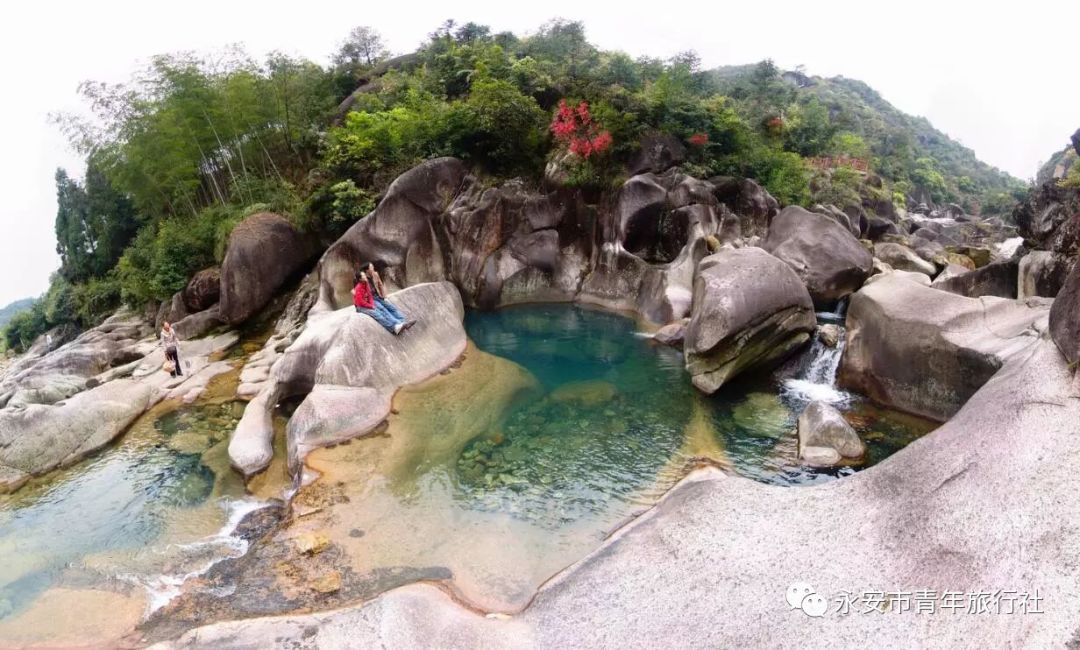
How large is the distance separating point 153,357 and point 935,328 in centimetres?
2005

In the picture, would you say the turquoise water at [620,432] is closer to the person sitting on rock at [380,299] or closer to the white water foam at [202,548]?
the white water foam at [202,548]

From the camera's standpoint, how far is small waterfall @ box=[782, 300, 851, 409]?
38.8ft

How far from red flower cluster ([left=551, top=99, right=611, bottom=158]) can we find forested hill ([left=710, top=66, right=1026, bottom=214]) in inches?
528

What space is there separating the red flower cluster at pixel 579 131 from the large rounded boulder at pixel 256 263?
10.7 metres

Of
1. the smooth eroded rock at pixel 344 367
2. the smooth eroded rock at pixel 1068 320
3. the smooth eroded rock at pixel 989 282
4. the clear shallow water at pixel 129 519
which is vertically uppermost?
the smooth eroded rock at pixel 1068 320

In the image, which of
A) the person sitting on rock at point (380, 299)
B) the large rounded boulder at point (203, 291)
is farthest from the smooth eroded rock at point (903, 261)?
the large rounded boulder at point (203, 291)

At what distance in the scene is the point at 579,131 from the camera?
67.6ft

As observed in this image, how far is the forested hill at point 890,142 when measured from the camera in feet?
115

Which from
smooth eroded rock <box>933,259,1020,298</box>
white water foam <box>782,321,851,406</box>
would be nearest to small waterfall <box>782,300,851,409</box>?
white water foam <box>782,321,851,406</box>

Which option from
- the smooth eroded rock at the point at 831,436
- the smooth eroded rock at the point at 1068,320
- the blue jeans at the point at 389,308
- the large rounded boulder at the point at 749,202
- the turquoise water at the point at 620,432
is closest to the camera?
the smooth eroded rock at the point at 1068,320

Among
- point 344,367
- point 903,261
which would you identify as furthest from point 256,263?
point 903,261

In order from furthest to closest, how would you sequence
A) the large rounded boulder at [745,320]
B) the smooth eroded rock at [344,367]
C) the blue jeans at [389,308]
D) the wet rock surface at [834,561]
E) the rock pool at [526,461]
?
the blue jeans at [389,308], the large rounded boulder at [745,320], the smooth eroded rock at [344,367], the rock pool at [526,461], the wet rock surface at [834,561]

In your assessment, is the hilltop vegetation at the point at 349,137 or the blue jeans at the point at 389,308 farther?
the hilltop vegetation at the point at 349,137

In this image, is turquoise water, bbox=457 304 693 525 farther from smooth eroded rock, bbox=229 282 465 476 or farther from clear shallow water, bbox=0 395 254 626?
clear shallow water, bbox=0 395 254 626
